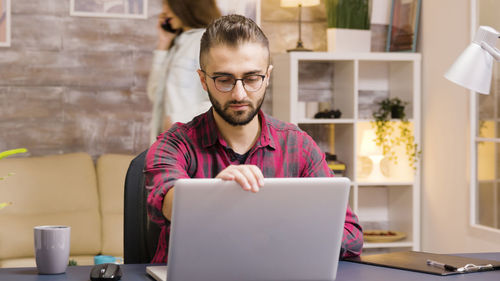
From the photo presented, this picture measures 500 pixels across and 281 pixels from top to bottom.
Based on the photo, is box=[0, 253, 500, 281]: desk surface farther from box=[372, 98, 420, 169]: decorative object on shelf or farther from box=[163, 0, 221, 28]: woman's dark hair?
box=[163, 0, 221, 28]: woman's dark hair

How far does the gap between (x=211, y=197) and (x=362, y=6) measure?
3126 millimetres

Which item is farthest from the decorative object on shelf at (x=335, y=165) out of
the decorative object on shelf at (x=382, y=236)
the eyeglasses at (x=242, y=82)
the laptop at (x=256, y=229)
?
the laptop at (x=256, y=229)

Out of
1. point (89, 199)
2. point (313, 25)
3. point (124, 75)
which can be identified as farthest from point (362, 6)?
point (89, 199)

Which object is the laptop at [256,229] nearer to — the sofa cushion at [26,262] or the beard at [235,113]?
the beard at [235,113]

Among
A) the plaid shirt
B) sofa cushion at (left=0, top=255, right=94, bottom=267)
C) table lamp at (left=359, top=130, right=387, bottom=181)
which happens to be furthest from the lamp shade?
the plaid shirt

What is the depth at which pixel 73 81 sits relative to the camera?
159 inches

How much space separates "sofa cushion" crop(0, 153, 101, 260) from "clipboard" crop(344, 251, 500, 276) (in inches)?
87.0

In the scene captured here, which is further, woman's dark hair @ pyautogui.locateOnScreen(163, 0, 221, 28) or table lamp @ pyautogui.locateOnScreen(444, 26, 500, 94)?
woman's dark hair @ pyautogui.locateOnScreen(163, 0, 221, 28)

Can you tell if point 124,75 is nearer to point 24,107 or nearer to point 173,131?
point 24,107

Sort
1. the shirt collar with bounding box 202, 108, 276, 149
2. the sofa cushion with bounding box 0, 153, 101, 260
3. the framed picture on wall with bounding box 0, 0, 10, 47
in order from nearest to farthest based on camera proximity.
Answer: the shirt collar with bounding box 202, 108, 276, 149, the sofa cushion with bounding box 0, 153, 101, 260, the framed picture on wall with bounding box 0, 0, 10, 47

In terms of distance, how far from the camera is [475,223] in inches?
142

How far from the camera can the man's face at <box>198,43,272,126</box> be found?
1.75 metres

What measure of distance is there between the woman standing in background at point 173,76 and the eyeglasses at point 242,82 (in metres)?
2.38

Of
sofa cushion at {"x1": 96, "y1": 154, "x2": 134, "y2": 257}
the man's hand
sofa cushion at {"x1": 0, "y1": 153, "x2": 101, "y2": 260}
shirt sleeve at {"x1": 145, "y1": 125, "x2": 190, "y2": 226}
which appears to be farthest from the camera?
sofa cushion at {"x1": 96, "y1": 154, "x2": 134, "y2": 257}
